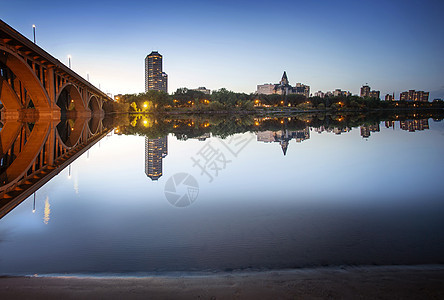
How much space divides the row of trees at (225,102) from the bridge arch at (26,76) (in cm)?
5719

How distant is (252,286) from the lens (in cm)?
298

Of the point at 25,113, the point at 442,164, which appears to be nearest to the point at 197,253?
the point at 442,164

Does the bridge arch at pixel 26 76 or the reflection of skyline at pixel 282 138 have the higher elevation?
the bridge arch at pixel 26 76

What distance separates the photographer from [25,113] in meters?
34.2

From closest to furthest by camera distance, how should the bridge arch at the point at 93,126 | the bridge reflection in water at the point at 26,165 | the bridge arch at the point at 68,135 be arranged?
the bridge reflection in water at the point at 26,165 < the bridge arch at the point at 68,135 < the bridge arch at the point at 93,126

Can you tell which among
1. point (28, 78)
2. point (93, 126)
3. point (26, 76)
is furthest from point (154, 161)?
point (93, 126)

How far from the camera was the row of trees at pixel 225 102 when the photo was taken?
306 ft

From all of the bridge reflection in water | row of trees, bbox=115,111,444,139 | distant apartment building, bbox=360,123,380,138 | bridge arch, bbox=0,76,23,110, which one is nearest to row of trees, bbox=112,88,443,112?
row of trees, bbox=115,111,444,139

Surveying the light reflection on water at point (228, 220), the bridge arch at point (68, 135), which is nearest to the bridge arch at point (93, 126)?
the bridge arch at point (68, 135)

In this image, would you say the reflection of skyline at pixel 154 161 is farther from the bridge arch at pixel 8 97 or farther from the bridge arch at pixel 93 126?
the bridge arch at pixel 8 97

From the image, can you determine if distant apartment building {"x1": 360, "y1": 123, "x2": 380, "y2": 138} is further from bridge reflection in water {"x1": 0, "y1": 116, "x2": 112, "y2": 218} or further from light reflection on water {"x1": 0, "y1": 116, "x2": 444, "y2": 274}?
bridge reflection in water {"x1": 0, "y1": 116, "x2": 112, "y2": 218}

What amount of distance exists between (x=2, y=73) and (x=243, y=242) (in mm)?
34228

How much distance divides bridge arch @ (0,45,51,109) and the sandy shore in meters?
23.3

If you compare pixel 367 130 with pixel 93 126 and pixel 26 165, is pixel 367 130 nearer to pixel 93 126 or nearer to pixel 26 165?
pixel 26 165
